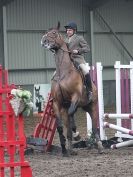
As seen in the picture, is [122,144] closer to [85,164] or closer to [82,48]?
[82,48]

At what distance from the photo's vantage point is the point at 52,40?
400 inches

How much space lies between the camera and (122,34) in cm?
2964

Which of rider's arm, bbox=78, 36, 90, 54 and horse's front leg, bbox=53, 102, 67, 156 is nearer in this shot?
horse's front leg, bbox=53, 102, 67, 156

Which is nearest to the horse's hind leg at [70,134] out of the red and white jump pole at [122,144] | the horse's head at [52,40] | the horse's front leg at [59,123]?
the horse's front leg at [59,123]

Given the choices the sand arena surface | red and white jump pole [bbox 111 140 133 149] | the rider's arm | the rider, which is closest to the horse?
the rider

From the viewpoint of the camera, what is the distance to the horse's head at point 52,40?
10117 millimetres

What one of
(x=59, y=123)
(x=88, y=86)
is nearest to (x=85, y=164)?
(x=59, y=123)

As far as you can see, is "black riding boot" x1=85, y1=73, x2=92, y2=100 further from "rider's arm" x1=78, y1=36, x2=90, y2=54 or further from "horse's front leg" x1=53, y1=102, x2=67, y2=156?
"horse's front leg" x1=53, y1=102, x2=67, y2=156

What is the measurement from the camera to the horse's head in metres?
10.1

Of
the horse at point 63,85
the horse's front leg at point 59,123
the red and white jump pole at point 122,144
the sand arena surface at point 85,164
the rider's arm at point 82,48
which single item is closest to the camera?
the sand arena surface at point 85,164

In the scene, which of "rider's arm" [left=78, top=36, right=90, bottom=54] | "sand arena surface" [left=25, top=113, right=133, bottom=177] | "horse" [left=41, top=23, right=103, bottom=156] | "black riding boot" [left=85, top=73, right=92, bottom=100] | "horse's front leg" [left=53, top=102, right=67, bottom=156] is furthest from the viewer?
"black riding boot" [left=85, top=73, right=92, bottom=100]

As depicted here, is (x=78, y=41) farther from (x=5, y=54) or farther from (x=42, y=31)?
(x=42, y=31)

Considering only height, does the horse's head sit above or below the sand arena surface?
above

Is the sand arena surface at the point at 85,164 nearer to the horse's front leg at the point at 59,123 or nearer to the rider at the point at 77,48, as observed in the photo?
the horse's front leg at the point at 59,123
